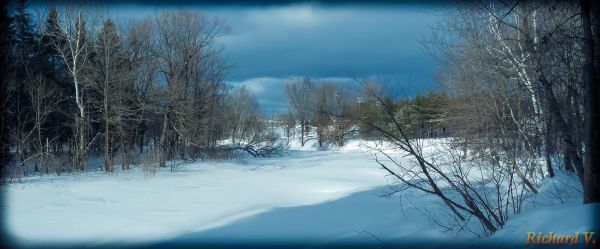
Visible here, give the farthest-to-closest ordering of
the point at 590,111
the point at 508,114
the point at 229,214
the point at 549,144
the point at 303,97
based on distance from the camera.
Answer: the point at 303,97
the point at 229,214
the point at 508,114
the point at 549,144
the point at 590,111

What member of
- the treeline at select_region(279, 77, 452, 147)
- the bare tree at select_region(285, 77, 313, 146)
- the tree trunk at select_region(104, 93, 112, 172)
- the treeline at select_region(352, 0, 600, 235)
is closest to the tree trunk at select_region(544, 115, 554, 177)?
the treeline at select_region(352, 0, 600, 235)

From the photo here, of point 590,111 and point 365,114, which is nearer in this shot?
point 590,111

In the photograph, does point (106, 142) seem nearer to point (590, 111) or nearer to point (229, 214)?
point (229, 214)

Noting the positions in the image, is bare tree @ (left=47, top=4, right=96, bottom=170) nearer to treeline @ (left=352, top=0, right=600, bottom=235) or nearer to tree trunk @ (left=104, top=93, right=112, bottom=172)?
tree trunk @ (left=104, top=93, right=112, bottom=172)

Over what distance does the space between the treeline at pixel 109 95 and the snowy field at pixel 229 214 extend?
2.46 m

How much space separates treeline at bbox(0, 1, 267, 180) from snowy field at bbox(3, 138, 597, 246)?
8.08 feet

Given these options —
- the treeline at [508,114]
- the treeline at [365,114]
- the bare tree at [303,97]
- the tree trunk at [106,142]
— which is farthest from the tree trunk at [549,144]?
the tree trunk at [106,142]

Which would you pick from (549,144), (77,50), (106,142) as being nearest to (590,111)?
(549,144)

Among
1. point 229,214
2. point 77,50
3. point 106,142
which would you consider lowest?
point 229,214

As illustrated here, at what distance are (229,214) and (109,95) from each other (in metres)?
8.85

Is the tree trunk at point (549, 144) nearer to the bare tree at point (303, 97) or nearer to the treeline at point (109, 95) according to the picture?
the bare tree at point (303, 97)

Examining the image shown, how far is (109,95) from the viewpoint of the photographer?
12.1 metres

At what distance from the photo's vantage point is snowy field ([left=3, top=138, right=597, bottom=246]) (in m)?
3.99

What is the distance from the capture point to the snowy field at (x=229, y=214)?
399 centimetres
